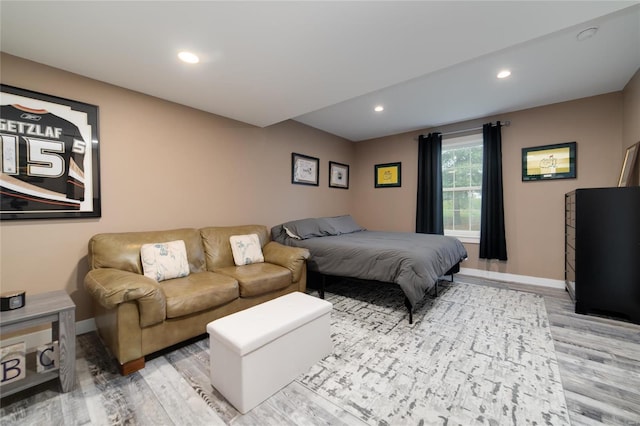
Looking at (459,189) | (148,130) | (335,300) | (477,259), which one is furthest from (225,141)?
(477,259)

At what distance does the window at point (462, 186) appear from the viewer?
4344 millimetres

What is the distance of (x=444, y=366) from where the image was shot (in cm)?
189

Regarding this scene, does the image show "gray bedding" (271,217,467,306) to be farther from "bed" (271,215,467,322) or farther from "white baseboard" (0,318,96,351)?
"white baseboard" (0,318,96,351)

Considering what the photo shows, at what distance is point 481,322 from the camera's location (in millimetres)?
2588

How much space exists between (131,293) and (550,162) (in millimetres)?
5016

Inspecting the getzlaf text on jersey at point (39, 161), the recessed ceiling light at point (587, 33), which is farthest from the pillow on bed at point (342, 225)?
the recessed ceiling light at point (587, 33)

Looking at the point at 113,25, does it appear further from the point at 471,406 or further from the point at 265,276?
the point at 471,406

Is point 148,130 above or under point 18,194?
above

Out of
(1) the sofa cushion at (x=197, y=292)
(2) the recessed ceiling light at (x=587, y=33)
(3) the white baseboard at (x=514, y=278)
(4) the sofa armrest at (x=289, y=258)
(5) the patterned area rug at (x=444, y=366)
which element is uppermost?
(2) the recessed ceiling light at (x=587, y=33)

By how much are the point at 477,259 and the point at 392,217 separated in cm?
160

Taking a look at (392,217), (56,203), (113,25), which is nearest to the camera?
(113,25)

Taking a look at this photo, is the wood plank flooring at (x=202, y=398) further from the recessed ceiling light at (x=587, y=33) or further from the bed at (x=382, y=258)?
the recessed ceiling light at (x=587, y=33)

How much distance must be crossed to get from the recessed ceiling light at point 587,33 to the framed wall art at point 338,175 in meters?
3.52

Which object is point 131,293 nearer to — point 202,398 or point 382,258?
point 202,398
